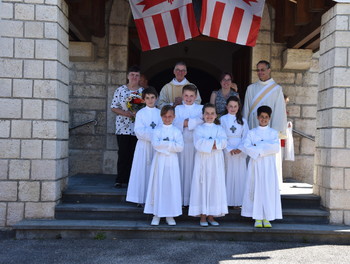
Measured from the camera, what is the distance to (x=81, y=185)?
18.8ft

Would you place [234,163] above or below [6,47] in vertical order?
below

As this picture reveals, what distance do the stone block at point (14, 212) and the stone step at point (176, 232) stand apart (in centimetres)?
18

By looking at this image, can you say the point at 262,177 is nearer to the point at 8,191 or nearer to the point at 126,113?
the point at 126,113

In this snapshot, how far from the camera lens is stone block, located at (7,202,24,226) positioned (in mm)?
4781

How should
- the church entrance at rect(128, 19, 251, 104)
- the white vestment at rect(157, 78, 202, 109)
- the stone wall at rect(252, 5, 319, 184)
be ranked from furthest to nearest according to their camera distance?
the church entrance at rect(128, 19, 251, 104) < the stone wall at rect(252, 5, 319, 184) < the white vestment at rect(157, 78, 202, 109)

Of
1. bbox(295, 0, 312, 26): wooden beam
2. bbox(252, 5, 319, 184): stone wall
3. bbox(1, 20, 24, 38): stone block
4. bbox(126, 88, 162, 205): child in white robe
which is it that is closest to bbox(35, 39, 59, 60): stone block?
bbox(1, 20, 24, 38): stone block

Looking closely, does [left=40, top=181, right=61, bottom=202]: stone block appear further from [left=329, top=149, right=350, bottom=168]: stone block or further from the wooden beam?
the wooden beam

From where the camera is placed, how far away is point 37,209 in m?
4.81

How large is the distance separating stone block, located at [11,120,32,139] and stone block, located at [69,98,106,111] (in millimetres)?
2378

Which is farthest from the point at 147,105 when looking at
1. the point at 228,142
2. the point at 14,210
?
the point at 14,210

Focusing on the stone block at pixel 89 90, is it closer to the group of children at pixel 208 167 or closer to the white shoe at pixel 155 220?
the group of children at pixel 208 167

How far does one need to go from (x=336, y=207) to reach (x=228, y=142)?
1557 mm

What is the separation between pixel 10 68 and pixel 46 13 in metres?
0.77

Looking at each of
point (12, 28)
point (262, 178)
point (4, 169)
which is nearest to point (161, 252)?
point (262, 178)
